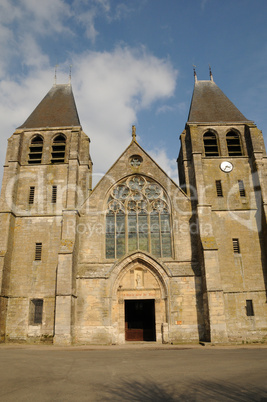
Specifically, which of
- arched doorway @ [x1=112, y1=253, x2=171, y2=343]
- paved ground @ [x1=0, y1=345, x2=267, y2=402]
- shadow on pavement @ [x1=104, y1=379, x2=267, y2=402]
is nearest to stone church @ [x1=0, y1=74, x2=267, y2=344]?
arched doorway @ [x1=112, y1=253, x2=171, y2=343]

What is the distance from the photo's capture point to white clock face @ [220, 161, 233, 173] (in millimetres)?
19008

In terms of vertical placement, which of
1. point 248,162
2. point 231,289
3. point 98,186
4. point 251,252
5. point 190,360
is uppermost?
point 248,162

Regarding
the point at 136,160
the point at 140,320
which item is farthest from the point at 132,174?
the point at 140,320

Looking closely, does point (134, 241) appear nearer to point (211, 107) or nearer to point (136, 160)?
point (136, 160)

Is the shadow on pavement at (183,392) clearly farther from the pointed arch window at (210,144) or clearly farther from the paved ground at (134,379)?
the pointed arch window at (210,144)

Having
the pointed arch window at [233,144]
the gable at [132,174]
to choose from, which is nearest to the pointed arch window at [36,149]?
the gable at [132,174]

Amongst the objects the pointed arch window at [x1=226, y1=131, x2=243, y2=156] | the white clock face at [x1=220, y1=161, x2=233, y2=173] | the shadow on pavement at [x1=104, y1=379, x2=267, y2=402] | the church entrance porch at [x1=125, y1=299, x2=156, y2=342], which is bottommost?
the shadow on pavement at [x1=104, y1=379, x2=267, y2=402]

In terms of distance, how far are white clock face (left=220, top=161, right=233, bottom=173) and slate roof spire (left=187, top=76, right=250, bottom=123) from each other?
3165mm

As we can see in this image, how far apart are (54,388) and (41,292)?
1049cm

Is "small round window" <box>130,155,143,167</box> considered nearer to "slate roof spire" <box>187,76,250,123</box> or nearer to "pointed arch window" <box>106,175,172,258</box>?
"pointed arch window" <box>106,175,172,258</box>

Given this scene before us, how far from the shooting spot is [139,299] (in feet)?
54.2

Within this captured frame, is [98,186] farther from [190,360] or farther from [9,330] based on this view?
[190,360]

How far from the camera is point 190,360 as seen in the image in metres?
9.83

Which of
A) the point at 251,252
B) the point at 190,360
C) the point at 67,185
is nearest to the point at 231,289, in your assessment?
the point at 251,252
